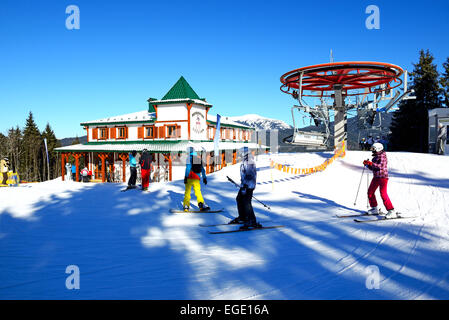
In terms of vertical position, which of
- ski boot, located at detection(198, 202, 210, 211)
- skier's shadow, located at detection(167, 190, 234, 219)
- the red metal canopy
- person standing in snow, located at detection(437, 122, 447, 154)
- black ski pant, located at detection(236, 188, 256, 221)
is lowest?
skier's shadow, located at detection(167, 190, 234, 219)

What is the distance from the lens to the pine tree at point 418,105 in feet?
117

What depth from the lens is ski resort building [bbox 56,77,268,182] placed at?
23953mm

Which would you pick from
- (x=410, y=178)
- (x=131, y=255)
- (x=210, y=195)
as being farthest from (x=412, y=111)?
(x=131, y=255)

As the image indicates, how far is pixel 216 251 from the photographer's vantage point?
4.91 m

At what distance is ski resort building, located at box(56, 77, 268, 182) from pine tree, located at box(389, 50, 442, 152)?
921 inches

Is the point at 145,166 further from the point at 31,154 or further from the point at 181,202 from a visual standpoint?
the point at 31,154

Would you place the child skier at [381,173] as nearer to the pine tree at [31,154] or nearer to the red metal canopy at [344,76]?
the red metal canopy at [344,76]

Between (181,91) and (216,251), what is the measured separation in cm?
2295

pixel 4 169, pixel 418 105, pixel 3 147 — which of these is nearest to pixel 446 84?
pixel 418 105

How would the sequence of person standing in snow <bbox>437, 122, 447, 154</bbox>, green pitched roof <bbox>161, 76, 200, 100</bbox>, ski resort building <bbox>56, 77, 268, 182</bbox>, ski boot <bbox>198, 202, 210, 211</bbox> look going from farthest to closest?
green pitched roof <bbox>161, 76, 200, 100</bbox>
ski resort building <bbox>56, 77, 268, 182</bbox>
person standing in snow <bbox>437, 122, 447, 154</bbox>
ski boot <bbox>198, 202, 210, 211</bbox>

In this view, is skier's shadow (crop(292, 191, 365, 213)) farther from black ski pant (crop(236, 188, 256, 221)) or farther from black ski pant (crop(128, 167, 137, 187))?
black ski pant (crop(128, 167, 137, 187))

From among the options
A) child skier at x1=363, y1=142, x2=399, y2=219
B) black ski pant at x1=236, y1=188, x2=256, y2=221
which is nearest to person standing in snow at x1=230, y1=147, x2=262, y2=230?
black ski pant at x1=236, y1=188, x2=256, y2=221
